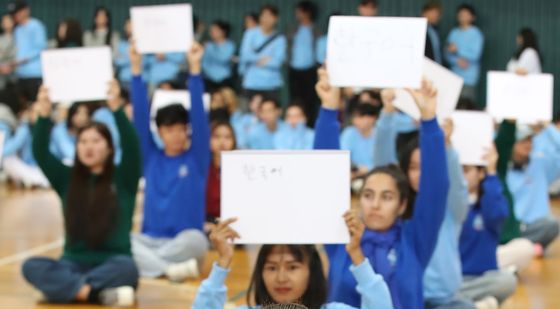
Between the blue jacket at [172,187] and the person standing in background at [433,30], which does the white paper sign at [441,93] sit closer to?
the blue jacket at [172,187]

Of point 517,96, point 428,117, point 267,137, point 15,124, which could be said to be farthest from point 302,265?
point 15,124

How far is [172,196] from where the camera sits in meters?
7.30

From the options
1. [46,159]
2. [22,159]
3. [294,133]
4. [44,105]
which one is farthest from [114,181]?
[22,159]

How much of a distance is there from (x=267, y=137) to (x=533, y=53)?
3428 mm

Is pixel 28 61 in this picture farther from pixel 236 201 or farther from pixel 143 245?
pixel 236 201

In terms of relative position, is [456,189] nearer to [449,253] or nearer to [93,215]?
[449,253]

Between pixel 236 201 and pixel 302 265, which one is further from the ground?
pixel 236 201

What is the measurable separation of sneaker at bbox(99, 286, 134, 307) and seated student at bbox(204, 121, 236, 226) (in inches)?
67.5

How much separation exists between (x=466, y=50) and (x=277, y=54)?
255 centimetres

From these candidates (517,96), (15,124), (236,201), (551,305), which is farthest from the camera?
(15,124)

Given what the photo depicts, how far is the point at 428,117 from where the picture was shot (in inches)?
170

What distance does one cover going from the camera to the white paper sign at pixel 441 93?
5.04m

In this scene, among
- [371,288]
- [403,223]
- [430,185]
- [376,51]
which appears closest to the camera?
[371,288]

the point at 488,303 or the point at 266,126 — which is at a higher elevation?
the point at 266,126
